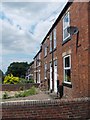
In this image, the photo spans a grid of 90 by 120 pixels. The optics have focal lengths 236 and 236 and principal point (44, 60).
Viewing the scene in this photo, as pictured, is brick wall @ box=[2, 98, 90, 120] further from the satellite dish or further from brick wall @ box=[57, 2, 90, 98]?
the satellite dish

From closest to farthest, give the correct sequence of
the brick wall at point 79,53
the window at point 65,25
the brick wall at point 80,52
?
the brick wall at point 80,52, the brick wall at point 79,53, the window at point 65,25

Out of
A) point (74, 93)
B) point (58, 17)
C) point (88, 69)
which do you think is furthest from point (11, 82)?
point (88, 69)

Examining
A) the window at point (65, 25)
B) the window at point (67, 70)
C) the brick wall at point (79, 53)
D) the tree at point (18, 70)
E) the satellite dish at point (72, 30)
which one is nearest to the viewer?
the brick wall at point (79, 53)

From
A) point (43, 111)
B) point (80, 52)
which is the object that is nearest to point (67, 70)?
point (80, 52)

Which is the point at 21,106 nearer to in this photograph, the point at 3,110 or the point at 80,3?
the point at 3,110

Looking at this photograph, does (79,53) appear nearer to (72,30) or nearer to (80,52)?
(80,52)

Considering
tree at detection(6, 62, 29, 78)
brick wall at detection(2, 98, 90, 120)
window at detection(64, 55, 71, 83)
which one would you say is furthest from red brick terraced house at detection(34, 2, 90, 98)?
tree at detection(6, 62, 29, 78)

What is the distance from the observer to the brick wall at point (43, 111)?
8789mm

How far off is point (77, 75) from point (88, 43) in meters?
2.21

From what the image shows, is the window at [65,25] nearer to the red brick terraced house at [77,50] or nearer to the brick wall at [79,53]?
the red brick terraced house at [77,50]

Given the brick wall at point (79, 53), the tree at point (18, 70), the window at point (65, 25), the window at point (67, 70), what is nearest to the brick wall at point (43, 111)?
the brick wall at point (79, 53)

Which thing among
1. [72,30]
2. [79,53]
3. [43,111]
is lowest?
[43,111]

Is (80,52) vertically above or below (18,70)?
below

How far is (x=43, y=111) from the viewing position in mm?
8805
